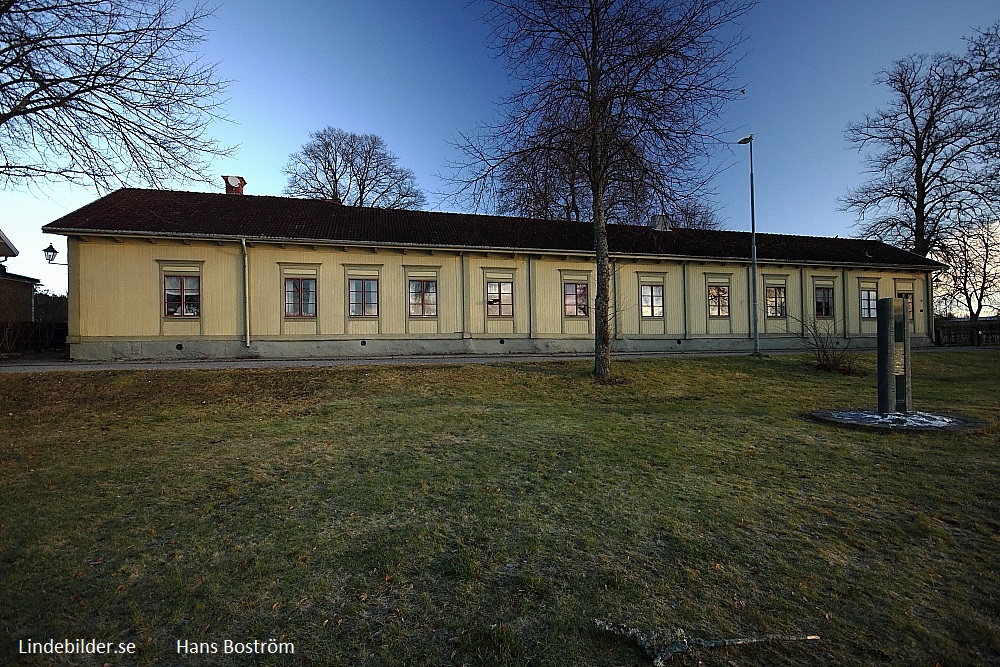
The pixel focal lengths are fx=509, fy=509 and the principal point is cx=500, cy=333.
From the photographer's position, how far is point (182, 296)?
18125mm

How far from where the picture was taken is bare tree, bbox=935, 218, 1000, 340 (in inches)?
1105

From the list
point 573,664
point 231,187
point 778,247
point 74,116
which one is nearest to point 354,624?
point 573,664

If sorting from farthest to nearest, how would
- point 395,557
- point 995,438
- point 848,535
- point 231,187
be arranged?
1. point 231,187
2. point 995,438
3. point 848,535
4. point 395,557

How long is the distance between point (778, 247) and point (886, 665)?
27.9 m

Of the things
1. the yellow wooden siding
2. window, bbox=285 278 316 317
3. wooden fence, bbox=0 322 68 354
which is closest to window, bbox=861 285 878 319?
the yellow wooden siding

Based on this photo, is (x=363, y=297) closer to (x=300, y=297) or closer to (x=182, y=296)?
(x=300, y=297)

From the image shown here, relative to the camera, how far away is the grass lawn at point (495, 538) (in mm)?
2809

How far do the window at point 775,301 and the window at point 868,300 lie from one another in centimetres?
488

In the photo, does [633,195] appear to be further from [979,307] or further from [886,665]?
[979,307]

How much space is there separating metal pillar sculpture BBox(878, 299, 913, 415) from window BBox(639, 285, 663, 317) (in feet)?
45.7

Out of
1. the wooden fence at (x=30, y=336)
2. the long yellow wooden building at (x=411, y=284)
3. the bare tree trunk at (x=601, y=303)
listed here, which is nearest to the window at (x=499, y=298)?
the long yellow wooden building at (x=411, y=284)

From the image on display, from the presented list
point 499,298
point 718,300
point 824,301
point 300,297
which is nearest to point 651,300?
point 718,300

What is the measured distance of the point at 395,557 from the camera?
3.71 metres

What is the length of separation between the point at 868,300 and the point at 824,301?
290 centimetres
